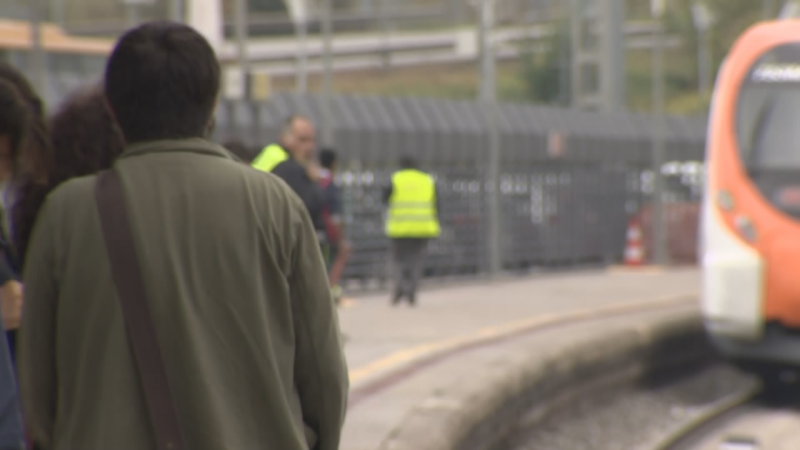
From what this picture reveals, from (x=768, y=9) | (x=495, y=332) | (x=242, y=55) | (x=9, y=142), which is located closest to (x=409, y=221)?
(x=242, y=55)

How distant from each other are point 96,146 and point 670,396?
9.50 metres

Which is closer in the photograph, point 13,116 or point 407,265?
point 13,116

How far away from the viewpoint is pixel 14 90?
317 cm

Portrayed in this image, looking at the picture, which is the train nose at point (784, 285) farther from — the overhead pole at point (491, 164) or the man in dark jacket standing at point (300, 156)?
the overhead pole at point (491, 164)

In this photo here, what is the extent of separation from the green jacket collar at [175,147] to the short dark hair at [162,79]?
0.03 metres

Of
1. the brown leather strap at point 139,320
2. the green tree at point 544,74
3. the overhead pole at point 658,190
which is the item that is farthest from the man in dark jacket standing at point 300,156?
the green tree at point 544,74

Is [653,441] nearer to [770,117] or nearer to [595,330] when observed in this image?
[595,330]

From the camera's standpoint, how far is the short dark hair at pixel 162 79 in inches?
106

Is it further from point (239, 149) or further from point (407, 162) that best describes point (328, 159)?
point (239, 149)

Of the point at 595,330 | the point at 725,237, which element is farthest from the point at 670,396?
the point at 725,237

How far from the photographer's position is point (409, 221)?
16.2m

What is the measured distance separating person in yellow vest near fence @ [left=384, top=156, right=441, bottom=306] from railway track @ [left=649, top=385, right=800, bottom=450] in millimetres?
4769

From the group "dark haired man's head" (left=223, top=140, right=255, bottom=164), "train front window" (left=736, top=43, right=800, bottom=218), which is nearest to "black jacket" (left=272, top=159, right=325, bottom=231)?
"dark haired man's head" (left=223, top=140, right=255, bottom=164)

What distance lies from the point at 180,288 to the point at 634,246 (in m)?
22.3
